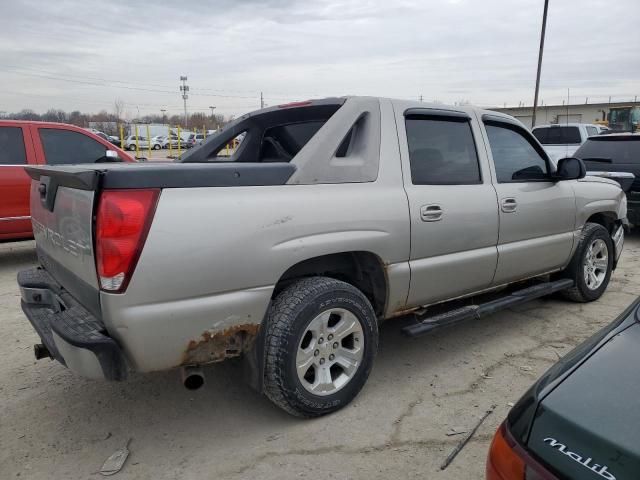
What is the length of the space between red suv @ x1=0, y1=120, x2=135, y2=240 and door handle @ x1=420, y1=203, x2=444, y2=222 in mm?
4116

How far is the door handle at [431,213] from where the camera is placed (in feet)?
10.6

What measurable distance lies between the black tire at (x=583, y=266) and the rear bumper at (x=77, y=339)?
3.99 metres

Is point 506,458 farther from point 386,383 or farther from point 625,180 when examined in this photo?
point 625,180

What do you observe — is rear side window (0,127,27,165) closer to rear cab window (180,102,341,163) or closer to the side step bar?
rear cab window (180,102,341,163)

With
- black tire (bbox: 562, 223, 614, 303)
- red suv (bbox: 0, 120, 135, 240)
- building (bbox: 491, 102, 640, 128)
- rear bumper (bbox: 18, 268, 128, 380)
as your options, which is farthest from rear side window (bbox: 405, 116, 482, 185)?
building (bbox: 491, 102, 640, 128)

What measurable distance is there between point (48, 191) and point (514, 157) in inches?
131

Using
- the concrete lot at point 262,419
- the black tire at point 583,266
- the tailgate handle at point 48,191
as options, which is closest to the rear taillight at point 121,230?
the tailgate handle at point 48,191

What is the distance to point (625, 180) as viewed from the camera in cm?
736

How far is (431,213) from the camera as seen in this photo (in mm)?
3258

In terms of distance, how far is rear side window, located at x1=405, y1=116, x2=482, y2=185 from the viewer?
3.35 meters

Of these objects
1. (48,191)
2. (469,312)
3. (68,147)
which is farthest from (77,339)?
(68,147)

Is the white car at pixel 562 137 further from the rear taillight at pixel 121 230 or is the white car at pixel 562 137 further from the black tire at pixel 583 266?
the rear taillight at pixel 121 230

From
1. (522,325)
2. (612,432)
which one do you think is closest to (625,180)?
(522,325)

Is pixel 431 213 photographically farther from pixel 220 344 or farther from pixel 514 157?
pixel 220 344
